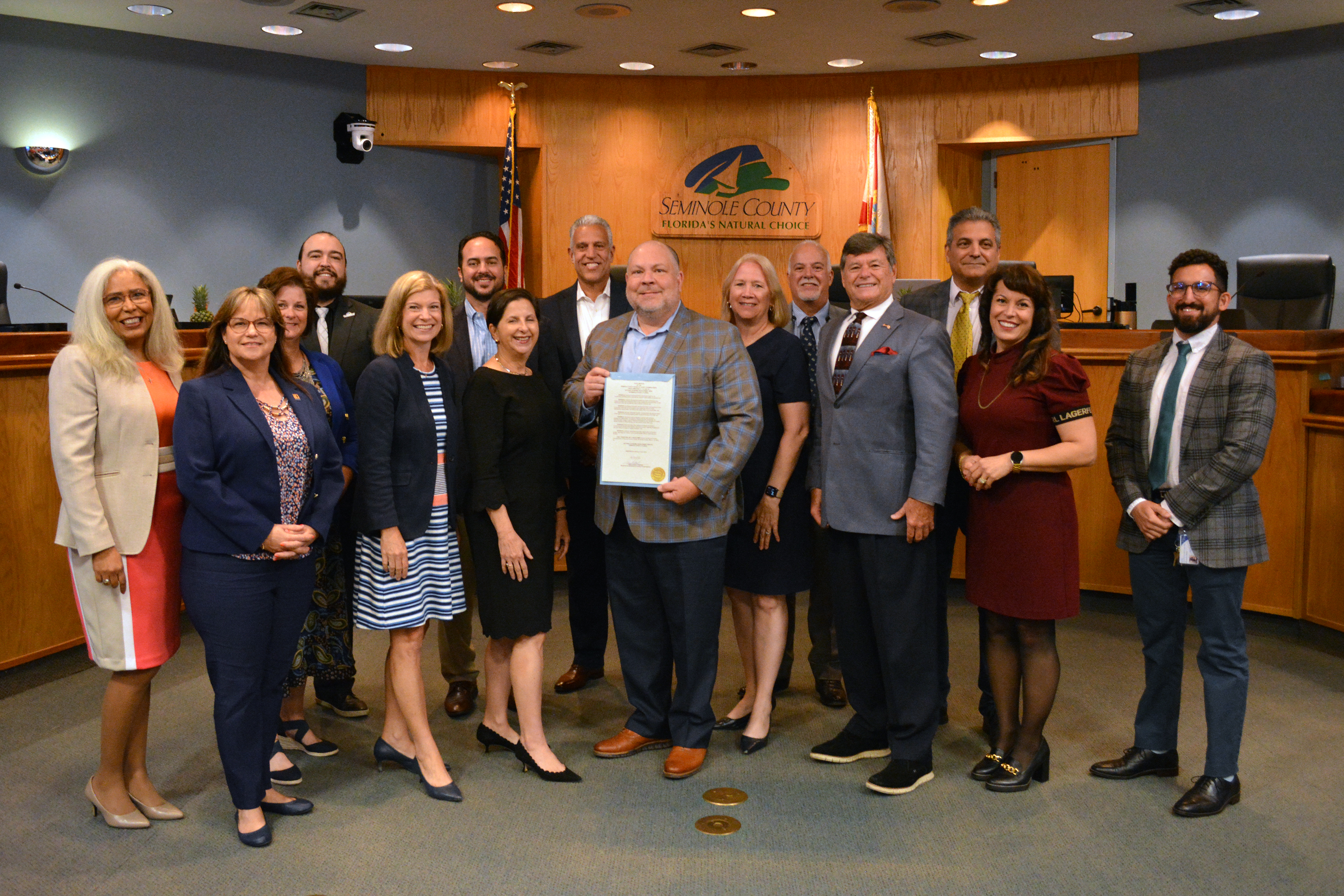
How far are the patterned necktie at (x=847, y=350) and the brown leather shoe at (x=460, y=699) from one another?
180cm

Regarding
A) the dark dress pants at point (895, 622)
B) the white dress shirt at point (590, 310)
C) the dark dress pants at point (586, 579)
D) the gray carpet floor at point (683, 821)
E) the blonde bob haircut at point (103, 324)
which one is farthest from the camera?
the white dress shirt at point (590, 310)

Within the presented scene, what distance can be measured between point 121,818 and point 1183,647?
3.21 meters

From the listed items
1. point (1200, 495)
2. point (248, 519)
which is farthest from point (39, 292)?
point (1200, 495)

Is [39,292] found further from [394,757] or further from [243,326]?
Answer: [394,757]

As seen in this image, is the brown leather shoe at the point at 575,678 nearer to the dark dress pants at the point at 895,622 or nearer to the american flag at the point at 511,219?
the dark dress pants at the point at 895,622

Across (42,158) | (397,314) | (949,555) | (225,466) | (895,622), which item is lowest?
(895,622)

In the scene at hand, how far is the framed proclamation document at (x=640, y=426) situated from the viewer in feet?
10.4

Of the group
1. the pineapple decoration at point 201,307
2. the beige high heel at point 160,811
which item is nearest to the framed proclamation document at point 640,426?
the beige high heel at point 160,811

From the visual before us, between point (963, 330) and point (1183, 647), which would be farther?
point (963, 330)

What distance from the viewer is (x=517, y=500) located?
3275mm

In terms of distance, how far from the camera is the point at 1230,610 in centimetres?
304

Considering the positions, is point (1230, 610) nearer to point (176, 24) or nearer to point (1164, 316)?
point (1164, 316)

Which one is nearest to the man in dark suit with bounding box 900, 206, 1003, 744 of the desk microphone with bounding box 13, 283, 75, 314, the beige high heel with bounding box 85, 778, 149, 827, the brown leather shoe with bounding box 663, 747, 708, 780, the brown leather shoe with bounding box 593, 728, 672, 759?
the brown leather shoe with bounding box 663, 747, 708, 780

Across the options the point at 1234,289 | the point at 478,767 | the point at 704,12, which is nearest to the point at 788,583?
the point at 478,767
